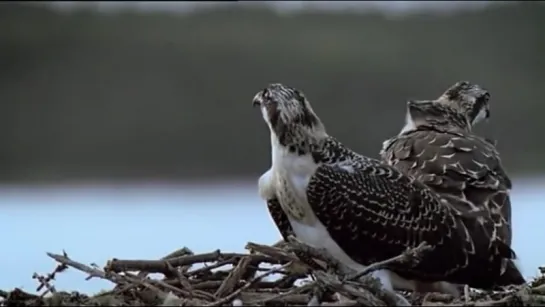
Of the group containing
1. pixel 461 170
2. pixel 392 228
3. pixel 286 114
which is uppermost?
pixel 286 114

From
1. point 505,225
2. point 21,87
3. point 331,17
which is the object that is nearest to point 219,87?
point 331,17

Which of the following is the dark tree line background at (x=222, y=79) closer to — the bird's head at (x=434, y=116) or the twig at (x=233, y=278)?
the bird's head at (x=434, y=116)

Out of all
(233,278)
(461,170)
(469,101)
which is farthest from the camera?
(469,101)

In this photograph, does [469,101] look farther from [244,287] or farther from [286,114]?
[244,287]

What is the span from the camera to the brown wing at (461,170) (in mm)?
4171

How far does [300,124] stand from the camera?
3.96 m

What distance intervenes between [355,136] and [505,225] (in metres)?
4.77

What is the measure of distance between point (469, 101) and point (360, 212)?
1.24 metres

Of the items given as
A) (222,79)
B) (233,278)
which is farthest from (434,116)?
(222,79)

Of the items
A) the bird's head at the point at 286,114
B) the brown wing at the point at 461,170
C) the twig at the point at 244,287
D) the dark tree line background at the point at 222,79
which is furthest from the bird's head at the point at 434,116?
the dark tree line background at the point at 222,79

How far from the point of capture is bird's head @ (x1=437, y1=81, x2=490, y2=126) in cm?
501

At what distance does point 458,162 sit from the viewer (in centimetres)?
→ 438

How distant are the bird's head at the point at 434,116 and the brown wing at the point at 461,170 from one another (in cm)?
10

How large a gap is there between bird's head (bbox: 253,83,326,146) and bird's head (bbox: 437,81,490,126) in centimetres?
119
